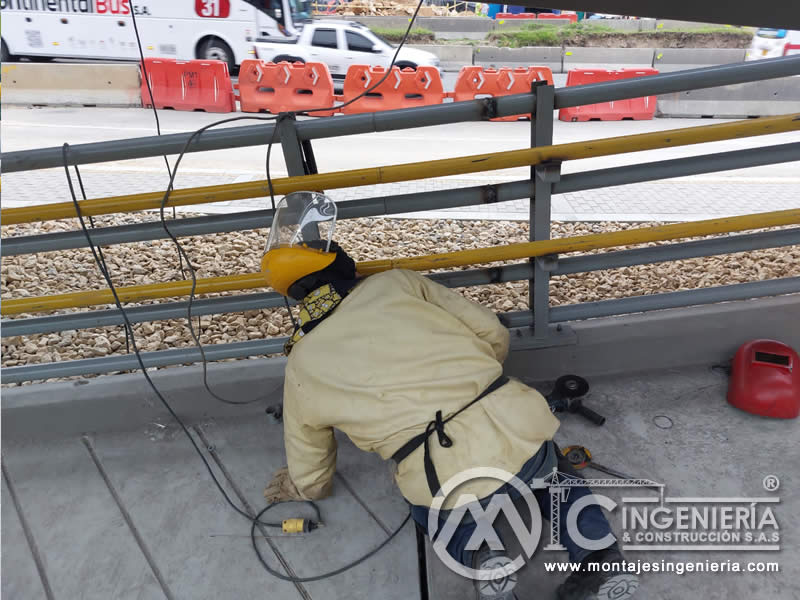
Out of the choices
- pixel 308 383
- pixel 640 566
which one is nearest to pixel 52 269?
pixel 308 383

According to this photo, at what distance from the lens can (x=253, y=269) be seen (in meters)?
5.02

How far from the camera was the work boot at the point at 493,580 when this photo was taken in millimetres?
2014

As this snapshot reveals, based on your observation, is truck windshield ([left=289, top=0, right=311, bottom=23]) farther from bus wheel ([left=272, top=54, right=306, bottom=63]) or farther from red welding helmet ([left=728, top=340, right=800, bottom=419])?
red welding helmet ([left=728, top=340, right=800, bottom=419])

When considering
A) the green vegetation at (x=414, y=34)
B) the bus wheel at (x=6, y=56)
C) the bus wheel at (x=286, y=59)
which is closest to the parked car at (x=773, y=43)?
the green vegetation at (x=414, y=34)

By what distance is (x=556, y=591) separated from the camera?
219cm

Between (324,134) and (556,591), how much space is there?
1.96 meters

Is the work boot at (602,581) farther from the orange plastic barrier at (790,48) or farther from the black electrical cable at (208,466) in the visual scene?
the orange plastic barrier at (790,48)

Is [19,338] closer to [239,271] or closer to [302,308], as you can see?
[239,271]

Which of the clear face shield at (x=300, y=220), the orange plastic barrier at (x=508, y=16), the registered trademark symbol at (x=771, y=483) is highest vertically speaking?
the orange plastic barrier at (x=508, y=16)

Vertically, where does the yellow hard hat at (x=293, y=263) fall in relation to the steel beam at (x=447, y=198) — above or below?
below

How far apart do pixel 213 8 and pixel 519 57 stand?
26.1 ft

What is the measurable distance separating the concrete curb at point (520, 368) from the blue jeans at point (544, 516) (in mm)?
991

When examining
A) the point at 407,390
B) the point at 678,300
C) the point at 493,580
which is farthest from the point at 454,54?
the point at 493,580

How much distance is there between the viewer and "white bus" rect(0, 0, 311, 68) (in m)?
13.9
